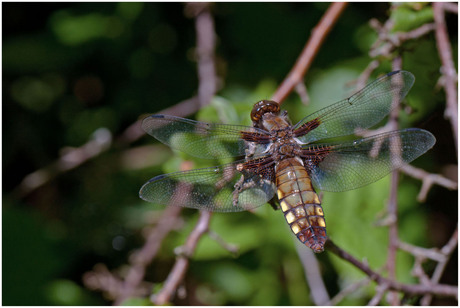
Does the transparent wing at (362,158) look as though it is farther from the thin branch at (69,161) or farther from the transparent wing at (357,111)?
the thin branch at (69,161)

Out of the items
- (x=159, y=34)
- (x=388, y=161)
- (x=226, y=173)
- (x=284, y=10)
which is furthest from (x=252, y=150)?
(x=159, y=34)

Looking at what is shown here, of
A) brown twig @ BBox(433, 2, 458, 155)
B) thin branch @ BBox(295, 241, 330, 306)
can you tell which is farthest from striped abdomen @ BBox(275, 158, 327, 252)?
thin branch @ BBox(295, 241, 330, 306)

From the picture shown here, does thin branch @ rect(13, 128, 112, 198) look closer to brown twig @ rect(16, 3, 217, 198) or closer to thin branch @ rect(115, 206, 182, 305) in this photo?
brown twig @ rect(16, 3, 217, 198)

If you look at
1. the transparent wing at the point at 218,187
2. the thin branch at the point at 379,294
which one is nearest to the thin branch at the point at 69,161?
the transparent wing at the point at 218,187

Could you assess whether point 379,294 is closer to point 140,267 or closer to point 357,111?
A: point 357,111

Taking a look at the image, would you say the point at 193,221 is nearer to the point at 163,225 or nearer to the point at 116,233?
the point at 163,225
